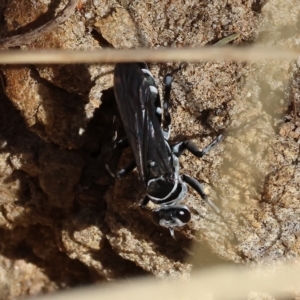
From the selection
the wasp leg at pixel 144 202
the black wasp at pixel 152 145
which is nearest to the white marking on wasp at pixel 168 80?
the black wasp at pixel 152 145

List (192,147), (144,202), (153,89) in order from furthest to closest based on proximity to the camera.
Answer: (144,202)
(153,89)
(192,147)

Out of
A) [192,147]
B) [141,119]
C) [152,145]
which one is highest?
[141,119]

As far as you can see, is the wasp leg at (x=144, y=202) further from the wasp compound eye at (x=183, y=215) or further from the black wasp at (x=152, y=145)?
the wasp compound eye at (x=183, y=215)

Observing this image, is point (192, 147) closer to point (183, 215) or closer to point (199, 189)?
point (199, 189)

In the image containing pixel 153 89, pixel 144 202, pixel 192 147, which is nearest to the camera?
pixel 192 147

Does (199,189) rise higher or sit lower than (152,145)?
lower

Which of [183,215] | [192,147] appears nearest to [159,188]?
[183,215]

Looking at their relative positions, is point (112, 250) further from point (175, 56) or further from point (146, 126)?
point (175, 56)

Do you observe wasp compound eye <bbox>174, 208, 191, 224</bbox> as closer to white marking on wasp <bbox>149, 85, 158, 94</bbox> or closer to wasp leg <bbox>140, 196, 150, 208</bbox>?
wasp leg <bbox>140, 196, 150, 208</bbox>

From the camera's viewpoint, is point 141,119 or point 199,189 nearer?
point 199,189
